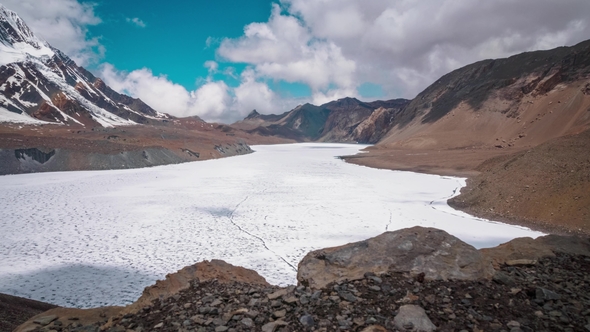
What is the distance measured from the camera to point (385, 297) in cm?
385

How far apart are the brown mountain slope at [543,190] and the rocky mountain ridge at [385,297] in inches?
343

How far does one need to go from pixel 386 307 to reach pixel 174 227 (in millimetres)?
10114

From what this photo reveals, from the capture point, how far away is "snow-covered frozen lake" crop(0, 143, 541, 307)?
8.01 meters

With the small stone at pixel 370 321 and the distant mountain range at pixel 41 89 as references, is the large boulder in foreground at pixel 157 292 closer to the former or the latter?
the small stone at pixel 370 321

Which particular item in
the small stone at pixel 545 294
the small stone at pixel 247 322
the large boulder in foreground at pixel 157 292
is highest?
the small stone at pixel 545 294

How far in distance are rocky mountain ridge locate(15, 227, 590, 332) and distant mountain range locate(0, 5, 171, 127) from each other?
96650mm

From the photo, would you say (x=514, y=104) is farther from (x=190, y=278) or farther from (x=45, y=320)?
(x=45, y=320)

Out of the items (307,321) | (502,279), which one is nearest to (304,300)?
(307,321)

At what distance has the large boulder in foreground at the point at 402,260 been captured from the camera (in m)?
4.45

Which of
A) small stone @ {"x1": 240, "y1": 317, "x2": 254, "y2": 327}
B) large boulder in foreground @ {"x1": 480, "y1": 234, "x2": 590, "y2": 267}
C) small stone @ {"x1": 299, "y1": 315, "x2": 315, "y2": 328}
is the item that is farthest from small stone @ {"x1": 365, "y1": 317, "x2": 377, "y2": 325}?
large boulder in foreground @ {"x1": 480, "y1": 234, "x2": 590, "y2": 267}

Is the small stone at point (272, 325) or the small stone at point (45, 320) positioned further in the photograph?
the small stone at point (45, 320)

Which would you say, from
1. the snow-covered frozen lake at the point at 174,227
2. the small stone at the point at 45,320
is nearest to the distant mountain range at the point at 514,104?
the snow-covered frozen lake at the point at 174,227

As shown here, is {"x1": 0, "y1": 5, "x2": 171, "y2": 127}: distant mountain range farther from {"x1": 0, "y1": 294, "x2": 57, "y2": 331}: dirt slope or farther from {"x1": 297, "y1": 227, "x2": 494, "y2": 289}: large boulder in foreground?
{"x1": 297, "y1": 227, "x2": 494, "y2": 289}: large boulder in foreground

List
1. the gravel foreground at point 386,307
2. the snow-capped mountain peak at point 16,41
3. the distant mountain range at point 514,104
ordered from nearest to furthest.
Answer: the gravel foreground at point 386,307, the distant mountain range at point 514,104, the snow-capped mountain peak at point 16,41
